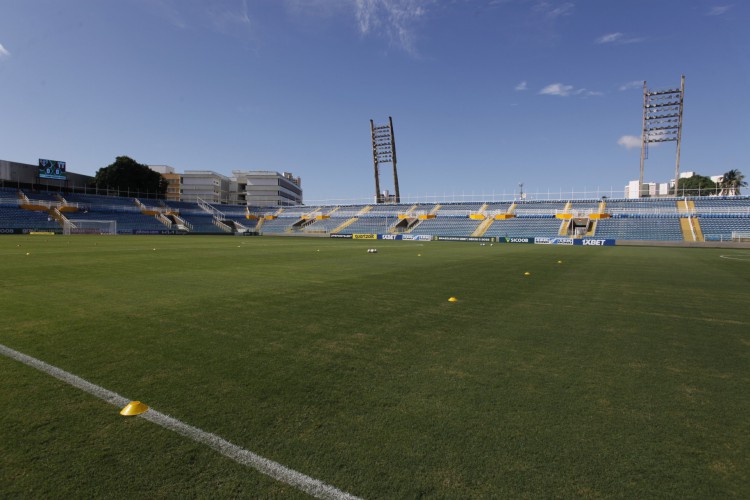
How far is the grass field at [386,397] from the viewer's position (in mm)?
2303

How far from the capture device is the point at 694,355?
4570 mm

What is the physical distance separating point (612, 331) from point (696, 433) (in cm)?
307

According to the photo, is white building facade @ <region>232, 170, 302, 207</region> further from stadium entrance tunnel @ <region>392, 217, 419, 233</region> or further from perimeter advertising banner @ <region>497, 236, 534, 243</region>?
perimeter advertising banner @ <region>497, 236, 534, 243</region>

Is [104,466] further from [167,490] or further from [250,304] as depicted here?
[250,304]

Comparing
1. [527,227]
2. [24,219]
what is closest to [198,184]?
[24,219]

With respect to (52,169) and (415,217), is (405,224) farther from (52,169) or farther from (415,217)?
(52,169)

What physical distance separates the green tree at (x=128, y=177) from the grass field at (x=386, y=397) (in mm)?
71396

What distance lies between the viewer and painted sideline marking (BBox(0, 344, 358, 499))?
2.21 meters

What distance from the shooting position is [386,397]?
3357 millimetres

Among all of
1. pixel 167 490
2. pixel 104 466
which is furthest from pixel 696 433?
pixel 104 466

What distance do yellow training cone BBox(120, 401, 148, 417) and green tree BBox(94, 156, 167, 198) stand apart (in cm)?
7706

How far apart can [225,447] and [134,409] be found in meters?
0.99

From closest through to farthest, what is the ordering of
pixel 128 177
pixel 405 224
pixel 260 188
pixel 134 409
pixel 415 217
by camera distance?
pixel 134 409 < pixel 405 224 < pixel 415 217 < pixel 128 177 < pixel 260 188

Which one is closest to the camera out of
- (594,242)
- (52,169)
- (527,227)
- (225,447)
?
(225,447)
